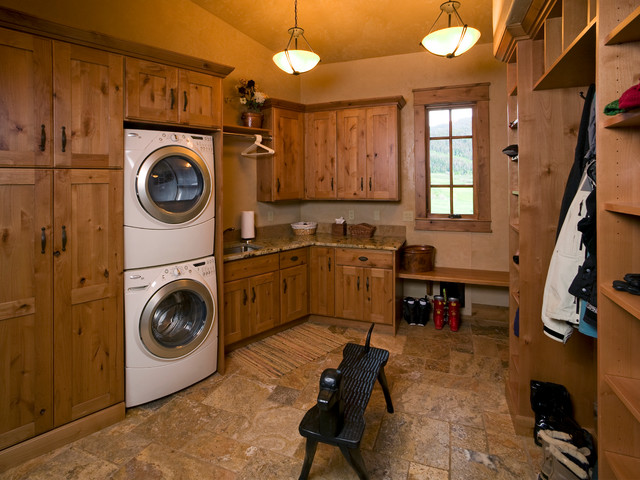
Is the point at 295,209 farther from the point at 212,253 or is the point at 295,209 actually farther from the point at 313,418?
the point at 313,418

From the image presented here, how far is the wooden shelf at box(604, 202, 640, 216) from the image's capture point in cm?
106

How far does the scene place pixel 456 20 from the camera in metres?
3.48

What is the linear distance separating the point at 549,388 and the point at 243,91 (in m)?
3.55

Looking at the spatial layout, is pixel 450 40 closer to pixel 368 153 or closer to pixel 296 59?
Result: pixel 296 59

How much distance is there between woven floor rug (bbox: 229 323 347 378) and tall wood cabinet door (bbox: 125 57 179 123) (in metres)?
2.01

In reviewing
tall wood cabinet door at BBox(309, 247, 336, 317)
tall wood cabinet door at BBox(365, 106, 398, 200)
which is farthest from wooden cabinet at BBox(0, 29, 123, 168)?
tall wood cabinet door at BBox(365, 106, 398, 200)

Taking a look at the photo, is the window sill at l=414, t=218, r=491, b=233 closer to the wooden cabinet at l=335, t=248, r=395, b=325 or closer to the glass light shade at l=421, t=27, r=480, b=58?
the wooden cabinet at l=335, t=248, r=395, b=325

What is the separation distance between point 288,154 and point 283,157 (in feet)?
0.30

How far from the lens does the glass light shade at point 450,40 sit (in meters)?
2.48

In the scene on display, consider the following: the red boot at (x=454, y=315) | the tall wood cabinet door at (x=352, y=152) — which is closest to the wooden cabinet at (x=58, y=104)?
the tall wood cabinet door at (x=352, y=152)

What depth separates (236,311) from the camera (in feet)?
10.8

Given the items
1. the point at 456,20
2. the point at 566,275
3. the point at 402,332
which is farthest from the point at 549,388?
the point at 456,20

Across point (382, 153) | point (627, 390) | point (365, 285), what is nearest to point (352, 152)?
point (382, 153)

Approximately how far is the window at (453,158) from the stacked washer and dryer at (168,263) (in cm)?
250
